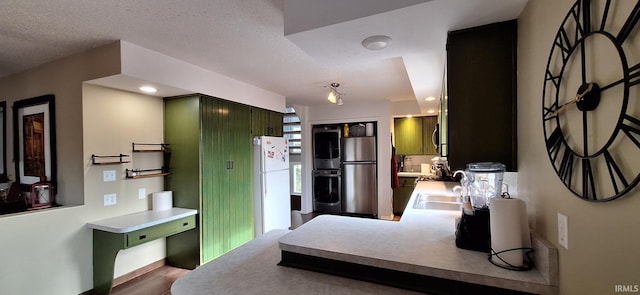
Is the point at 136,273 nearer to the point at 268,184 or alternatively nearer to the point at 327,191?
the point at 268,184

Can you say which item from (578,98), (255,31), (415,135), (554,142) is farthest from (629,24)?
(415,135)

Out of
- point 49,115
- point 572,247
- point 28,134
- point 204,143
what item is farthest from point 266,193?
point 572,247

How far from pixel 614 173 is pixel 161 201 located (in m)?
3.45

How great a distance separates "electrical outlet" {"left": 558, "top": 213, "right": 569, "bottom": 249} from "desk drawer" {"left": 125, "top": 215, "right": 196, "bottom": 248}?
2.92 meters

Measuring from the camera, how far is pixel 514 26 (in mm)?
1304

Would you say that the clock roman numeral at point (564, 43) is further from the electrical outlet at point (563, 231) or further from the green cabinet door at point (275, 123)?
the green cabinet door at point (275, 123)

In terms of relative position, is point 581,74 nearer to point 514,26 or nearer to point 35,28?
point 514,26

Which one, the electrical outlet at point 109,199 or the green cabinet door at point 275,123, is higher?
the green cabinet door at point 275,123

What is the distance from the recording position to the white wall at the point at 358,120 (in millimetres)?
4848

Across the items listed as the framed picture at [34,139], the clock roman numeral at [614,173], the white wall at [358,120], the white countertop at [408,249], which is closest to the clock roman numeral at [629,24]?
the clock roman numeral at [614,173]

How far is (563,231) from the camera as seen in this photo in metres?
0.88

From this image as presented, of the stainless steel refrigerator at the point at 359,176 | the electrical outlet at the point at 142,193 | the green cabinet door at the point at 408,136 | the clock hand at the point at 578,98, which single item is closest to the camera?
the clock hand at the point at 578,98

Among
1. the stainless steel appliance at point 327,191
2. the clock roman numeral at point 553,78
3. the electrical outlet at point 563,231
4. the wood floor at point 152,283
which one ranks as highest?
the clock roman numeral at point 553,78

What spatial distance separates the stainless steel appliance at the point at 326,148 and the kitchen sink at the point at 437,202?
2550 mm
